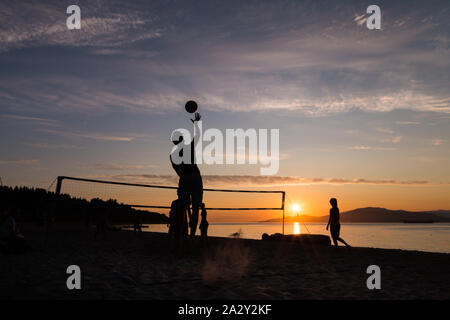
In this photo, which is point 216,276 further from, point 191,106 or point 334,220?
point 334,220

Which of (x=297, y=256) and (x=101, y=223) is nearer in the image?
(x=297, y=256)

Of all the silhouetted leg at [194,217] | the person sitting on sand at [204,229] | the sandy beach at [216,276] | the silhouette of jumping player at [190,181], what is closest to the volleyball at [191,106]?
the silhouette of jumping player at [190,181]

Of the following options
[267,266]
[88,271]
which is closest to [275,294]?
[267,266]

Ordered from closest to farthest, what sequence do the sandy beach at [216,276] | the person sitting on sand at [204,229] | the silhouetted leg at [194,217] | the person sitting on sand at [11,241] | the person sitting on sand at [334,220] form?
the sandy beach at [216,276] → the person sitting on sand at [11,241] → the silhouetted leg at [194,217] → the person sitting on sand at [204,229] → the person sitting on sand at [334,220]

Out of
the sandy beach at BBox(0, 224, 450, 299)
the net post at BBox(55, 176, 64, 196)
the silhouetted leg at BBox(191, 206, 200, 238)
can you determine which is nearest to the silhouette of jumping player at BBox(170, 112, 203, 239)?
the silhouetted leg at BBox(191, 206, 200, 238)

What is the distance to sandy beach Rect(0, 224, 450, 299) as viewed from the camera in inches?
161

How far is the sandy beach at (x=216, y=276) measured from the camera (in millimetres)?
4094

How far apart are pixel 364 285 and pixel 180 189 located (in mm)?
3673

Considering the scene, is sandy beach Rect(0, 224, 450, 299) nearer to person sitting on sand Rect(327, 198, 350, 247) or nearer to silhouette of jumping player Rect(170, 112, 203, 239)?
silhouette of jumping player Rect(170, 112, 203, 239)

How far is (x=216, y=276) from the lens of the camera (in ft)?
16.9

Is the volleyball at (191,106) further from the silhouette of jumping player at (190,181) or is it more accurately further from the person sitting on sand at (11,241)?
the person sitting on sand at (11,241)

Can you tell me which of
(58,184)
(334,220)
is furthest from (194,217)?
(334,220)

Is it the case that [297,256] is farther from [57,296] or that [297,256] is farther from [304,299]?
[57,296]

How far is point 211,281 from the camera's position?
15.6ft
